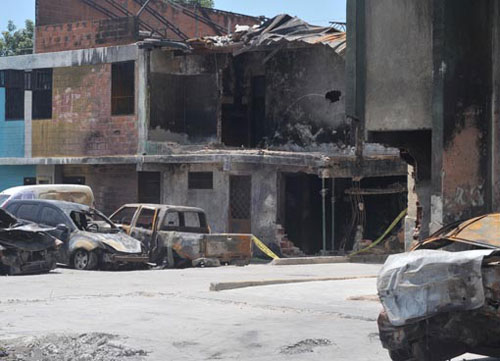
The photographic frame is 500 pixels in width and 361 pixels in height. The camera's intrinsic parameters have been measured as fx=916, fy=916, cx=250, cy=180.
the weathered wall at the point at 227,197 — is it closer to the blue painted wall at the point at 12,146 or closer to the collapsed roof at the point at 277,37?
the collapsed roof at the point at 277,37

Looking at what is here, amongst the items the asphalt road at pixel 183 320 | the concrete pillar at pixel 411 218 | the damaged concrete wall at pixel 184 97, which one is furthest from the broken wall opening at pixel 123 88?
the asphalt road at pixel 183 320

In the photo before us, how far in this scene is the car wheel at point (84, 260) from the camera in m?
Result: 21.4

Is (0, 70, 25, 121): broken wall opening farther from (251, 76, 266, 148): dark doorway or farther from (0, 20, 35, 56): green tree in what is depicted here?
(0, 20, 35, 56): green tree

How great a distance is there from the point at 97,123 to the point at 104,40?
3890mm

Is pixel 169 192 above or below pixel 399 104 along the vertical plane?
below

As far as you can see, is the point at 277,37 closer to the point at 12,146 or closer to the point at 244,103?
the point at 244,103

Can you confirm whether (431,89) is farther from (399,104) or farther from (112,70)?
(112,70)

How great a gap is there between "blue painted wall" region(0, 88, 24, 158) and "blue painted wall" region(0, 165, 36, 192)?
1.97 feet

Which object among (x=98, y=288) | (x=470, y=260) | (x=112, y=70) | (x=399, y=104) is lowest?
(x=98, y=288)

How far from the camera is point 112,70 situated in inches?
1318

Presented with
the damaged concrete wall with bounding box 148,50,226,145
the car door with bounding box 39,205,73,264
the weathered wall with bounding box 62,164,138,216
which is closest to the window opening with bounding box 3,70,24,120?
the weathered wall with bounding box 62,164,138,216

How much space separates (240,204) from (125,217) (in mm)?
7184

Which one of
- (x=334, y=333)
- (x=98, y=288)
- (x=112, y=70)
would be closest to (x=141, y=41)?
(x=112, y=70)

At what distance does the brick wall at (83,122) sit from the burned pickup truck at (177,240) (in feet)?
30.3
